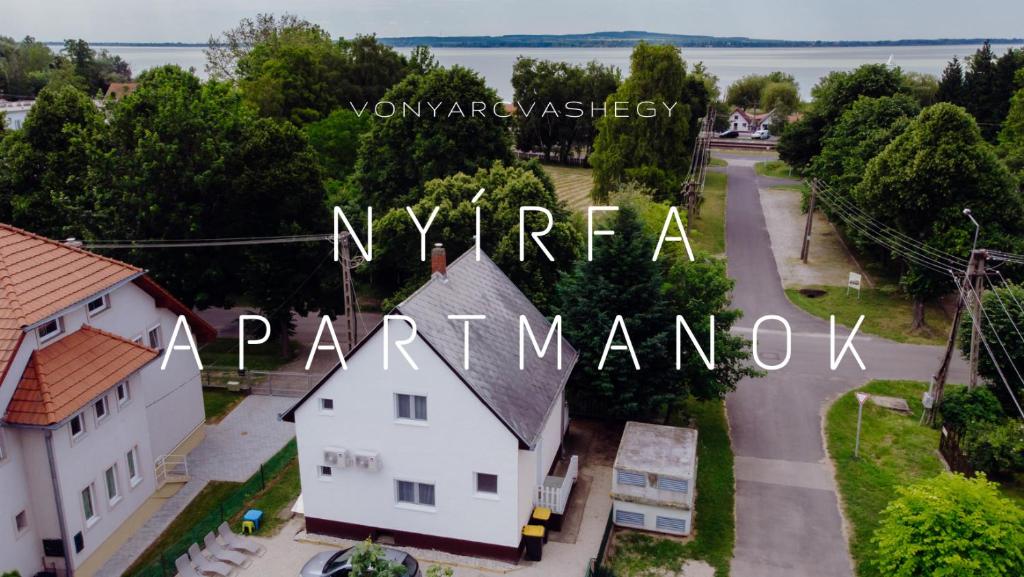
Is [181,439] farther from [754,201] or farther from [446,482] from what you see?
[754,201]

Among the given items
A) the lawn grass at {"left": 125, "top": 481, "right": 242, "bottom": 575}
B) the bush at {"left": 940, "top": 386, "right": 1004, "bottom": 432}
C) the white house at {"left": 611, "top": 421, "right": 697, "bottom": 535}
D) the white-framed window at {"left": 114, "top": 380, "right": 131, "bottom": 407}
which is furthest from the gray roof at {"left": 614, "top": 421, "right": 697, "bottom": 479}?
the white-framed window at {"left": 114, "top": 380, "right": 131, "bottom": 407}

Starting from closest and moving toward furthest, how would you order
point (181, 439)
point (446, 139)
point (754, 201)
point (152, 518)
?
1. point (152, 518)
2. point (181, 439)
3. point (446, 139)
4. point (754, 201)

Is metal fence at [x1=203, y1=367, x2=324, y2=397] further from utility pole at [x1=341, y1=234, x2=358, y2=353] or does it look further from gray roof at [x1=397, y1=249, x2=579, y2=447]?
gray roof at [x1=397, y1=249, x2=579, y2=447]

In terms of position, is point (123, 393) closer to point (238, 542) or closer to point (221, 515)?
point (221, 515)

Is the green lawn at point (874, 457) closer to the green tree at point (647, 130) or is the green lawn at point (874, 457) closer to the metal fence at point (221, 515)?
the metal fence at point (221, 515)

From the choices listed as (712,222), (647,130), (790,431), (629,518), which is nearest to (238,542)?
(629,518)

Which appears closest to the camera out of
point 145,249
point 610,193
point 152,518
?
point 152,518

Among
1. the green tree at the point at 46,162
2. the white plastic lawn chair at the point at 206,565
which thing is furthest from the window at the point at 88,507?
the green tree at the point at 46,162

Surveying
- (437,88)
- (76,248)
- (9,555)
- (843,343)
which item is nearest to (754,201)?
(843,343)
